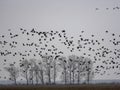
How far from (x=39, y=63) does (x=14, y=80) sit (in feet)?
19.4

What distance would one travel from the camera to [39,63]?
5597 cm

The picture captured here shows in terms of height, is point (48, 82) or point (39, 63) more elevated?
point (39, 63)

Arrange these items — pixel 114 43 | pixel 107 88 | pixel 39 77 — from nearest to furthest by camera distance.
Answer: pixel 107 88 → pixel 114 43 → pixel 39 77

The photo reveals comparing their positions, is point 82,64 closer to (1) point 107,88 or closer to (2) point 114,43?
(2) point 114,43

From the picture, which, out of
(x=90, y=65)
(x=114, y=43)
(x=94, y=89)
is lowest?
(x=94, y=89)

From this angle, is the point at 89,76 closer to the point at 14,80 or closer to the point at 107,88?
the point at 14,80

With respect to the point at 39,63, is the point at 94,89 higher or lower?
lower

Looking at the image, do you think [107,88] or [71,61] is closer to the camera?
[107,88]

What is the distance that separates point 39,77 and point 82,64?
28.9 ft

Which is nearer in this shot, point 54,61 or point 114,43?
point 114,43

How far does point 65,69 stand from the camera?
56.7m

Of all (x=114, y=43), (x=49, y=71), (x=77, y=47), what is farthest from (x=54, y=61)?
(x=114, y=43)

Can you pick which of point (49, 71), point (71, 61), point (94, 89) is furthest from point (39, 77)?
point (94, 89)

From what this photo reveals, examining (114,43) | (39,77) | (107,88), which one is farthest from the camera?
(39,77)
